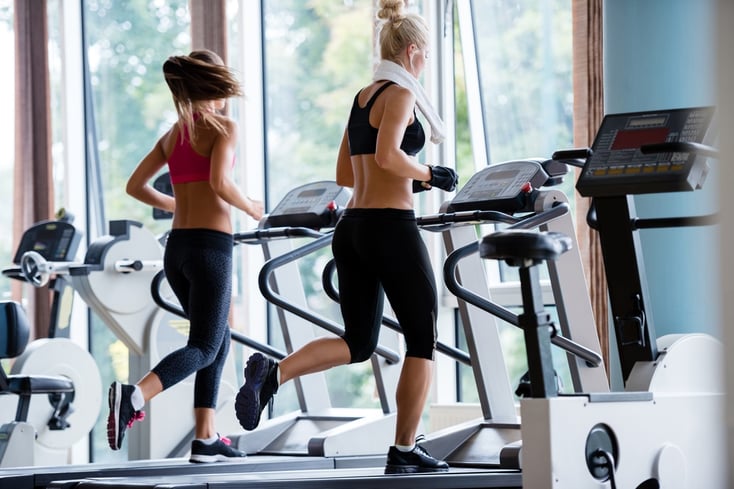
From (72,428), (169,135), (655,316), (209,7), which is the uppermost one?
(209,7)

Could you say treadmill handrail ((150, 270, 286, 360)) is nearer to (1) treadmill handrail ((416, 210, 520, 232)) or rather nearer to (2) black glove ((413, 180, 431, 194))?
(1) treadmill handrail ((416, 210, 520, 232))

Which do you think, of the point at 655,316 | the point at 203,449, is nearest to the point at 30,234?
the point at 203,449

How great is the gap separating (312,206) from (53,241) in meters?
2.00

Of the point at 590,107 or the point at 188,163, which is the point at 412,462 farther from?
the point at 590,107

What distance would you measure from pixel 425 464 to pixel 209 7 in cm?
418

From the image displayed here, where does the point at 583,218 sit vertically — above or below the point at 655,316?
above

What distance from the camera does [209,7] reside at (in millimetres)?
6652

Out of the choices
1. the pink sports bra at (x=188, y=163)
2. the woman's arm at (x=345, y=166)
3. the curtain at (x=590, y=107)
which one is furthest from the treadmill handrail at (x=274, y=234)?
the curtain at (x=590, y=107)

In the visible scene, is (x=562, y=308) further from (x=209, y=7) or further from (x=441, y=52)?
(x=209, y=7)

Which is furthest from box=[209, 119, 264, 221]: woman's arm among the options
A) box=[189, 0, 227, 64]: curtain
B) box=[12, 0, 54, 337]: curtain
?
box=[12, 0, 54, 337]: curtain

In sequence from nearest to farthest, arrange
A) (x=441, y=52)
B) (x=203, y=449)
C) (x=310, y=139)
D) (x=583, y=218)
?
(x=203, y=449) < (x=583, y=218) < (x=441, y=52) < (x=310, y=139)

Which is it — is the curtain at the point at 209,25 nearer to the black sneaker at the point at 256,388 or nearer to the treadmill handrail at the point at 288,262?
the treadmill handrail at the point at 288,262

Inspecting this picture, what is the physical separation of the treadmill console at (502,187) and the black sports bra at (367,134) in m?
0.38

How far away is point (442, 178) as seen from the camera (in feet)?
10.9
